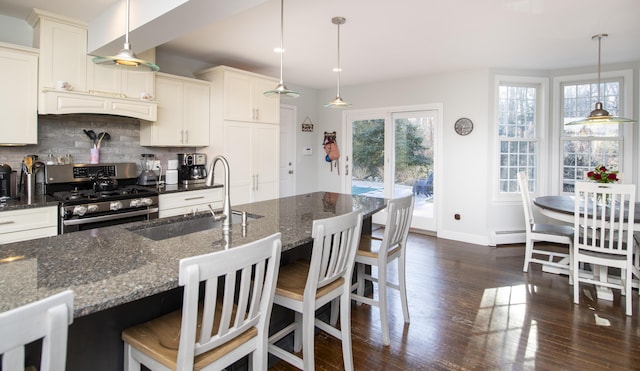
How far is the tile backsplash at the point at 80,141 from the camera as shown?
3.08 meters

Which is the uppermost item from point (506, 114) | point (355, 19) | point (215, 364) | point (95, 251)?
point (355, 19)

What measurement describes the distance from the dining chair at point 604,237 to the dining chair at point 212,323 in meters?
2.94

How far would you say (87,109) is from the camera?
307 cm

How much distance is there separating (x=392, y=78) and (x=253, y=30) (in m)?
2.80

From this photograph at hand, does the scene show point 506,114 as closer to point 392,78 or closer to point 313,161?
point 392,78

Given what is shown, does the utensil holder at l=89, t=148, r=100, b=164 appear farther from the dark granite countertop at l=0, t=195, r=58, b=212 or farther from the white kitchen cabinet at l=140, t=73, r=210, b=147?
the dark granite countertop at l=0, t=195, r=58, b=212

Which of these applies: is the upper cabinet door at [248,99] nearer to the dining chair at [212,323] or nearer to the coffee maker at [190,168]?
the coffee maker at [190,168]

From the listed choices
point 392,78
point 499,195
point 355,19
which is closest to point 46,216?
point 355,19

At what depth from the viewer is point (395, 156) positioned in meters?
5.84

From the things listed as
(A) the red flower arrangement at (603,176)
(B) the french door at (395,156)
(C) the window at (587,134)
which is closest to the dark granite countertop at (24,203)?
(B) the french door at (395,156)

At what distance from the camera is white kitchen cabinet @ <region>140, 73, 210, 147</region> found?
371 centimetres

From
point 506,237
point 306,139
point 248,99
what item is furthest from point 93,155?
point 506,237

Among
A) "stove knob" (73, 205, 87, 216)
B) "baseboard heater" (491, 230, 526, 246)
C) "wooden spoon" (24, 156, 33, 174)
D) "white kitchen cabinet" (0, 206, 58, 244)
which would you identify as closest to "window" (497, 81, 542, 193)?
"baseboard heater" (491, 230, 526, 246)

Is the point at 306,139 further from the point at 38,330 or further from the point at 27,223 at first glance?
the point at 38,330
